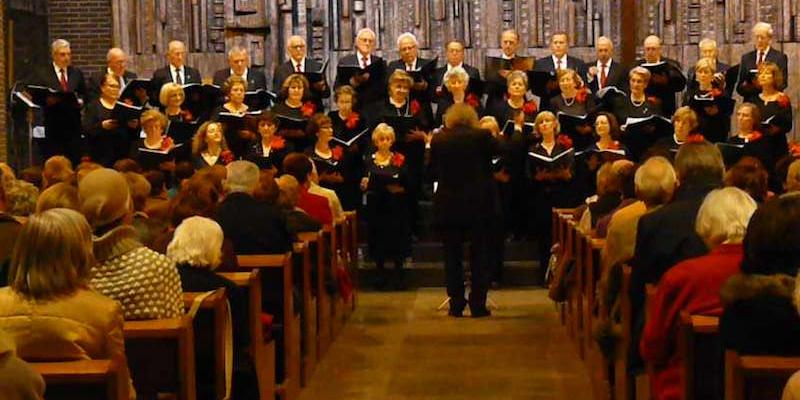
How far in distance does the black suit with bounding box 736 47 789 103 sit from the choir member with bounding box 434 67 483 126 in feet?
6.89

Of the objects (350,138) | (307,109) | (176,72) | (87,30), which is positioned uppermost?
(87,30)

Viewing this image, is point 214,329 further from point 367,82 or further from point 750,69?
point 750,69

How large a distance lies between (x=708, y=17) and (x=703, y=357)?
975cm

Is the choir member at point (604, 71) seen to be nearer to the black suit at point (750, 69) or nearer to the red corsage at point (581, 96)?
the red corsage at point (581, 96)

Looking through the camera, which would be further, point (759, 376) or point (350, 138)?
point (350, 138)

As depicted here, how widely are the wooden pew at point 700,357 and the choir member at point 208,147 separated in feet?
21.6

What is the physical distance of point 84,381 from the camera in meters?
3.51

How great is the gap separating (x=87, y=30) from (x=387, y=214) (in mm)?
5425

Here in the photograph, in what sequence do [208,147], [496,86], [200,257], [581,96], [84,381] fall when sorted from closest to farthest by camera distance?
[84,381], [200,257], [208,147], [581,96], [496,86]

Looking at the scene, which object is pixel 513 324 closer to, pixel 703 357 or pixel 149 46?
pixel 703 357

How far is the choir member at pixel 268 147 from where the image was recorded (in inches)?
424

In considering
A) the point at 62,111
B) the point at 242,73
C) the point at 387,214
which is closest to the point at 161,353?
the point at 387,214

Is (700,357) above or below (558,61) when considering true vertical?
below

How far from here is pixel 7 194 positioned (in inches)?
268
